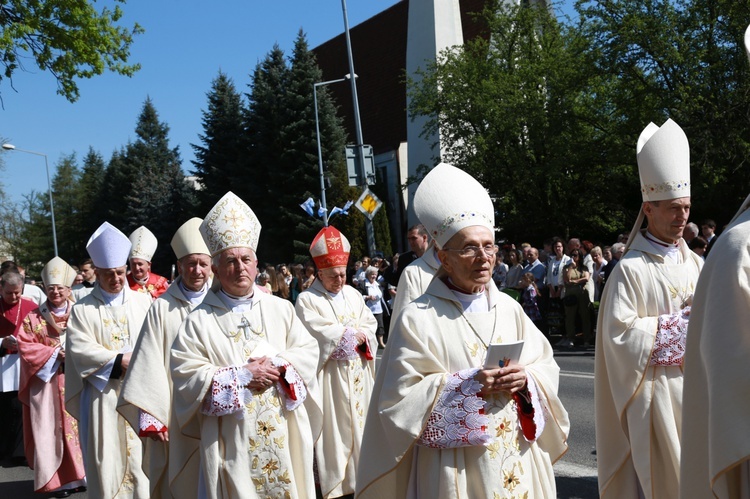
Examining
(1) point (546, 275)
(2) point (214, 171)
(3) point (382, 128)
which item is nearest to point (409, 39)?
(3) point (382, 128)

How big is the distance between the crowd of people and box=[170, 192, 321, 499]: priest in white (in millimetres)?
12

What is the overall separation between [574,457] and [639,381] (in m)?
2.93

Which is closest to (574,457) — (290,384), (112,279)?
(290,384)

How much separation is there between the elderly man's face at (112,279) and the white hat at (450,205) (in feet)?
12.6

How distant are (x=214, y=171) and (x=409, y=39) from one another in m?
12.9

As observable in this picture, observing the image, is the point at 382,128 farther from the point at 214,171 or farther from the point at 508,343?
the point at 508,343

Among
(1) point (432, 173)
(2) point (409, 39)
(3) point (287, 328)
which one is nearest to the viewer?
(1) point (432, 173)

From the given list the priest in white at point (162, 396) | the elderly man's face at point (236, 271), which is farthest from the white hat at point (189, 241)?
the elderly man's face at point (236, 271)

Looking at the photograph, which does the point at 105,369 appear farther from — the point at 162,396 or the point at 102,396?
the point at 162,396

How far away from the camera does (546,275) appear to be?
55.6ft

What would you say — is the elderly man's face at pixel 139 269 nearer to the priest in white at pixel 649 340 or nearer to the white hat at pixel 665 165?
the priest in white at pixel 649 340

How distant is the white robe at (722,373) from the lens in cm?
253

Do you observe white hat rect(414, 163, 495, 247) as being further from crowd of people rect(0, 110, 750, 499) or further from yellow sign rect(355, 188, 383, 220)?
yellow sign rect(355, 188, 383, 220)

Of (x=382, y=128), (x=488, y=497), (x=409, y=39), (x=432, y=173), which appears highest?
(x=409, y=39)
